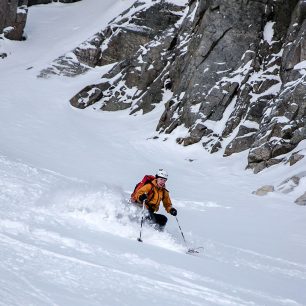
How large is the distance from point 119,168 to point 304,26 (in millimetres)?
11164

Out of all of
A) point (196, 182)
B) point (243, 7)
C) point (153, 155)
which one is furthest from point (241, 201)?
point (243, 7)

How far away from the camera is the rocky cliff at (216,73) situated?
2138 cm

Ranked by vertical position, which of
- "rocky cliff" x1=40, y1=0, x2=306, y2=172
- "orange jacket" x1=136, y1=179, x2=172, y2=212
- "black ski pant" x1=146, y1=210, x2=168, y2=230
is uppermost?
"orange jacket" x1=136, y1=179, x2=172, y2=212

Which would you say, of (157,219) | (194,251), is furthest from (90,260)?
(157,219)

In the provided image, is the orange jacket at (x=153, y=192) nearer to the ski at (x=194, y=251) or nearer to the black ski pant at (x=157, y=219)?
the black ski pant at (x=157, y=219)

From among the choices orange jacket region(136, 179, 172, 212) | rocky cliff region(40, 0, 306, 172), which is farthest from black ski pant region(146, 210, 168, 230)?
rocky cliff region(40, 0, 306, 172)

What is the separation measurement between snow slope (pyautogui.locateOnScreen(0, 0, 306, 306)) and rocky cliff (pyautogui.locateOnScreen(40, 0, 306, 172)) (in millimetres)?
1230

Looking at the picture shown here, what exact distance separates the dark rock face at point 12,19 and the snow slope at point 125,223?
48.4 ft

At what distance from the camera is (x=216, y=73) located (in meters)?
26.5

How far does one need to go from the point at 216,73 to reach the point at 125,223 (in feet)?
58.4

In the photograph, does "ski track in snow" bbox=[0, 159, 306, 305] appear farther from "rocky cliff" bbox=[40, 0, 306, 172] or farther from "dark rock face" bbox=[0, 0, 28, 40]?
"dark rock face" bbox=[0, 0, 28, 40]

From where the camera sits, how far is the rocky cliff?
2138 cm

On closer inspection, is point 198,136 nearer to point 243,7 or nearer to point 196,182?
point 196,182

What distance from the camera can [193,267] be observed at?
782 centimetres
